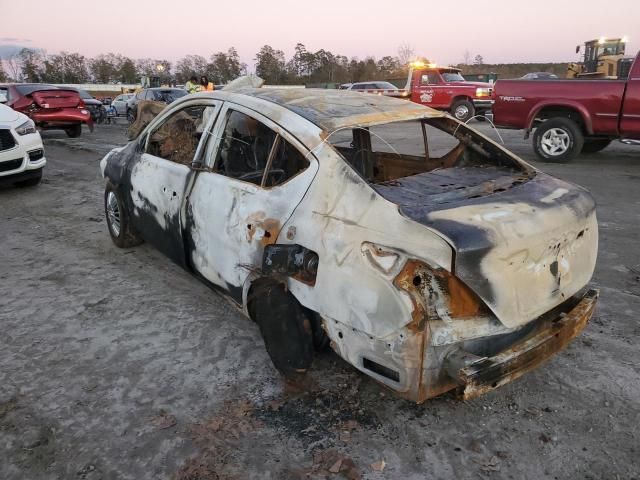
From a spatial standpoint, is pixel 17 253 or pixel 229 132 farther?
pixel 17 253

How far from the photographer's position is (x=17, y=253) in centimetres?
513

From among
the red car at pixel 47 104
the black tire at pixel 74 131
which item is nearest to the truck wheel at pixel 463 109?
the red car at pixel 47 104

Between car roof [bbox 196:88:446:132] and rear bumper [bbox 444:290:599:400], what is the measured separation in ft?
4.72

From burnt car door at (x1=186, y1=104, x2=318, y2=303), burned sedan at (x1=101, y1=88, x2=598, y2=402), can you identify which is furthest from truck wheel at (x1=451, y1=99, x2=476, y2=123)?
burnt car door at (x1=186, y1=104, x2=318, y2=303)

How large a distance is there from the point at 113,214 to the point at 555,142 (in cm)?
818

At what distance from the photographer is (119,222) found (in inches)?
197

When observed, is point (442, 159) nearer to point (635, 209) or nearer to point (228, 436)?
point (228, 436)

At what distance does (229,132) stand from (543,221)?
208 cm

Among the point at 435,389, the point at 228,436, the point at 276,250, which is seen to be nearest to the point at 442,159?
the point at 276,250

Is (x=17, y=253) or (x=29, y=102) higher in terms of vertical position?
(x=29, y=102)

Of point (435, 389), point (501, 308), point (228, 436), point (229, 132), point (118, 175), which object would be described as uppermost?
point (229, 132)

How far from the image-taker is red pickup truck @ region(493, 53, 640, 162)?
8.49m

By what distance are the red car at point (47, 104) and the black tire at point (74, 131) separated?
0.70 feet

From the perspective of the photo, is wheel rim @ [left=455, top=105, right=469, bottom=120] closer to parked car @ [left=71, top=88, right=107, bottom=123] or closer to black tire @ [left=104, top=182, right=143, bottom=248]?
parked car @ [left=71, top=88, right=107, bottom=123]
